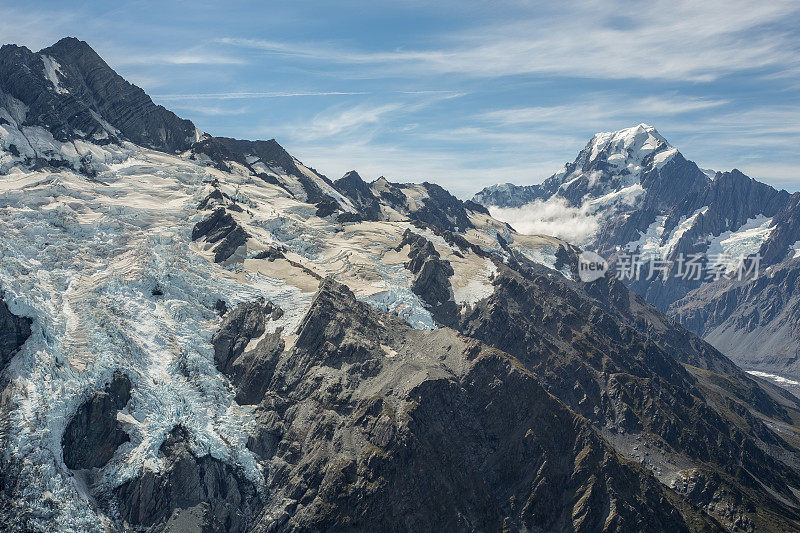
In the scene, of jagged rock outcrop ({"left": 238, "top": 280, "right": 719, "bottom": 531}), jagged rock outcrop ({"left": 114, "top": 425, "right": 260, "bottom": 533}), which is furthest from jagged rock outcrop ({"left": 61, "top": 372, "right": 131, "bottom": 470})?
jagged rock outcrop ({"left": 238, "top": 280, "right": 719, "bottom": 531})

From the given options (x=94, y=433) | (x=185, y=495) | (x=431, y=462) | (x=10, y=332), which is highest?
(x=10, y=332)

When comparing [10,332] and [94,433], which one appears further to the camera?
[10,332]

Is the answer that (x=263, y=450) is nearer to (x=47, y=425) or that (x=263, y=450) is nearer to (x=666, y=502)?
(x=47, y=425)

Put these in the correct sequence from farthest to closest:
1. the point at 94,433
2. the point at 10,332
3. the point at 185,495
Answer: the point at 10,332 → the point at 185,495 → the point at 94,433

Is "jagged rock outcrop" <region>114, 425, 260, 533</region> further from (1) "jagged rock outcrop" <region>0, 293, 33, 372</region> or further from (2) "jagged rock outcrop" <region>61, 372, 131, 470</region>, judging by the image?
(1) "jagged rock outcrop" <region>0, 293, 33, 372</region>

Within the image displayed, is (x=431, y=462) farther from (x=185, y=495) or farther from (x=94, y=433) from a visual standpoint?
(x=94, y=433)

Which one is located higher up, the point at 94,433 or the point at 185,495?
the point at 94,433

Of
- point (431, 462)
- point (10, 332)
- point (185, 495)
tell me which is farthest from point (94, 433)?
point (431, 462)

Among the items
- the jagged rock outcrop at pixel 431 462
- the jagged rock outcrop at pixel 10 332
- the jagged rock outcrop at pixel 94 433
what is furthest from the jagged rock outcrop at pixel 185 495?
the jagged rock outcrop at pixel 10 332
